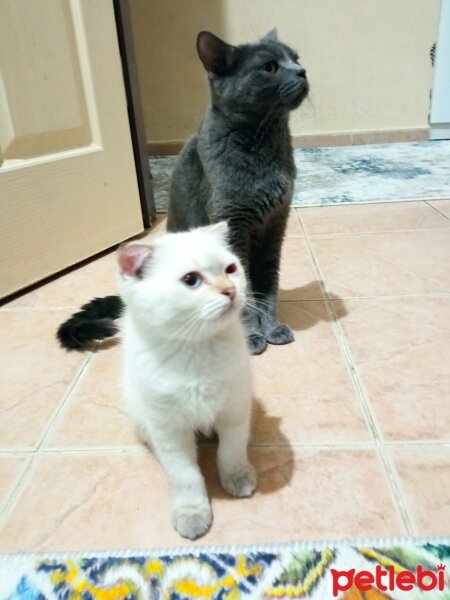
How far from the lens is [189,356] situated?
679mm

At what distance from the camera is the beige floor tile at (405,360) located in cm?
89

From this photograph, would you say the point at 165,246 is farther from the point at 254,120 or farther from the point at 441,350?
the point at 441,350

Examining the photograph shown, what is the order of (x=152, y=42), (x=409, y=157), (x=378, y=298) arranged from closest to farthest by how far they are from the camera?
(x=378, y=298) < (x=409, y=157) < (x=152, y=42)

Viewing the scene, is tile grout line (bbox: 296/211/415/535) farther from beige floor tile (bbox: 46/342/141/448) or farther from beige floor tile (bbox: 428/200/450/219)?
beige floor tile (bbox: 428/200/450/219)

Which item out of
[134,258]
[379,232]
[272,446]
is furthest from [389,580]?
[379,232]

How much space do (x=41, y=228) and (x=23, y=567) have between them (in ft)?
3.62

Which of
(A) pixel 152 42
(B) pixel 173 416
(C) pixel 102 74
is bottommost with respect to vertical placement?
(B) pixel 173 416

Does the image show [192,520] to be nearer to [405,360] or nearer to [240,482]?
[240,482]

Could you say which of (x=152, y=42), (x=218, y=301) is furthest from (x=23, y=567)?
(x=152, y=42)

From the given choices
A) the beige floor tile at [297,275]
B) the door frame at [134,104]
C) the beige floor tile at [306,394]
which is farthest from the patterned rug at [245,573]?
the door frame at [134,104]

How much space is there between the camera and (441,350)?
1.09 m

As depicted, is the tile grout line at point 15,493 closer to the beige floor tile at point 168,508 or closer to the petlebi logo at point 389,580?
the beige floor tile at point 168,508

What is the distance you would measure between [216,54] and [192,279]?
2.39 feet

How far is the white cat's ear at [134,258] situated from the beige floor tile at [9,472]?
1.47ft
